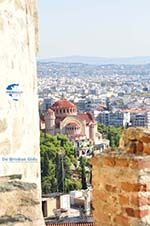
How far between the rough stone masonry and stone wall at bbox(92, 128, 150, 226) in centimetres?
31

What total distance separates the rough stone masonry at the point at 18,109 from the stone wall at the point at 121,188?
309mm

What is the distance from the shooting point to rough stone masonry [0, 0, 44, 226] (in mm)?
2387

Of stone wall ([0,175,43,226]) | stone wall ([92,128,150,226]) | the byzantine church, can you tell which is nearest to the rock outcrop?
stone wall ([92,128,150,226])

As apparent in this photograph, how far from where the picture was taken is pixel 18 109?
252 cm

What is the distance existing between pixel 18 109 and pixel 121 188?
519 millimetres

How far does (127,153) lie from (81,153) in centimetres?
4955

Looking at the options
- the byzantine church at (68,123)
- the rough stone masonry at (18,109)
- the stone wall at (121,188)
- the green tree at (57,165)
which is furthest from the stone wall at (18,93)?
the byzantine church at (68,123)

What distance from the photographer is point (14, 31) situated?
2559 mm

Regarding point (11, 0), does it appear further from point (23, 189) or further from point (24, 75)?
point (23, 189)

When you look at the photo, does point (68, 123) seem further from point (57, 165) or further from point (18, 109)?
point (18, 109)

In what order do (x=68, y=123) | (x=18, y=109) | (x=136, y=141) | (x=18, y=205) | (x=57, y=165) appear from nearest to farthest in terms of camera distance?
(x=18, y=205)
(x=18, y=109)
(x=136, y=141)
(x=57, y=165)
(x=68, y=123)

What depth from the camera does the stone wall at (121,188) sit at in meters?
2.57

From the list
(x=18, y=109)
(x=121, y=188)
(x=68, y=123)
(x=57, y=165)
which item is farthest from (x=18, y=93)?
(x=68, y=123)

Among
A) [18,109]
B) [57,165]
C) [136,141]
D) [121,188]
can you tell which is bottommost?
[57,165]
